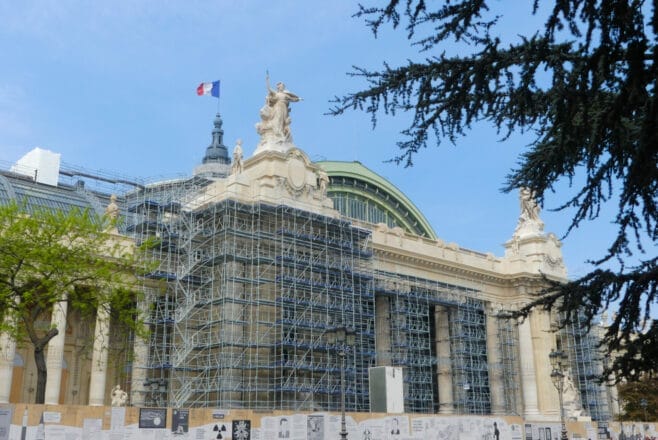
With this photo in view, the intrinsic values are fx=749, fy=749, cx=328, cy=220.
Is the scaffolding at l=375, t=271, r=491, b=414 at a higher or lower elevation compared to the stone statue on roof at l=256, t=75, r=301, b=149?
lower

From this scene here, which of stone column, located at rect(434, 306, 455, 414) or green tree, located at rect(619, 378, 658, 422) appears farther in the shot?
green tree, located at rect(619, 378, 658, 422)

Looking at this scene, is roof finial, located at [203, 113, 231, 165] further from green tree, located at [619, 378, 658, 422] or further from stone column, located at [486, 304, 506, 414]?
→ green tree, located at [619, 378, 658, 422]

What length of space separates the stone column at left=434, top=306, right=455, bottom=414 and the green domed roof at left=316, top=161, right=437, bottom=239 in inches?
596

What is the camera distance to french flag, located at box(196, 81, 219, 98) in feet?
174

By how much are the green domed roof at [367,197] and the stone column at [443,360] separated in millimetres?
15140

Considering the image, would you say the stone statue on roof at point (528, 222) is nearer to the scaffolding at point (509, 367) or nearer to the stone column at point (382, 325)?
the scaffolding at point (509, 367)

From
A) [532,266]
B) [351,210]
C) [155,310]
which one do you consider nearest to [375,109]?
[155,310]

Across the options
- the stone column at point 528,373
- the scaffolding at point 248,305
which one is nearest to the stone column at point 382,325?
the scaffolding at point 248,305

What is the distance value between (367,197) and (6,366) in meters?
40.6

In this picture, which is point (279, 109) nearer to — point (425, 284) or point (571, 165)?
point (425, 284)

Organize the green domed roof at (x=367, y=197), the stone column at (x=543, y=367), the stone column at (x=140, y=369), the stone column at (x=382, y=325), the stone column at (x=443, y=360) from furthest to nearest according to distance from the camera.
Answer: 1. the green domed roof at (x=367, y=197)
2. the stone column at (x=543, y=367)
3. the stone column at (x=443, y=360)
4. the stone column at (x=382, y=325)
5. the stone column at (x=140, y=369)

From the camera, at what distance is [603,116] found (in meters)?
9.57

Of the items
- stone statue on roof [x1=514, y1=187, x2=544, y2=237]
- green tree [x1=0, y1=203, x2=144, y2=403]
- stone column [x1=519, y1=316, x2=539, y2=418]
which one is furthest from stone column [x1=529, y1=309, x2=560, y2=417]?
green tree [x1=0, y1=203, x2=144, y2=403]

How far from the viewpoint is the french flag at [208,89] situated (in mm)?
53094
